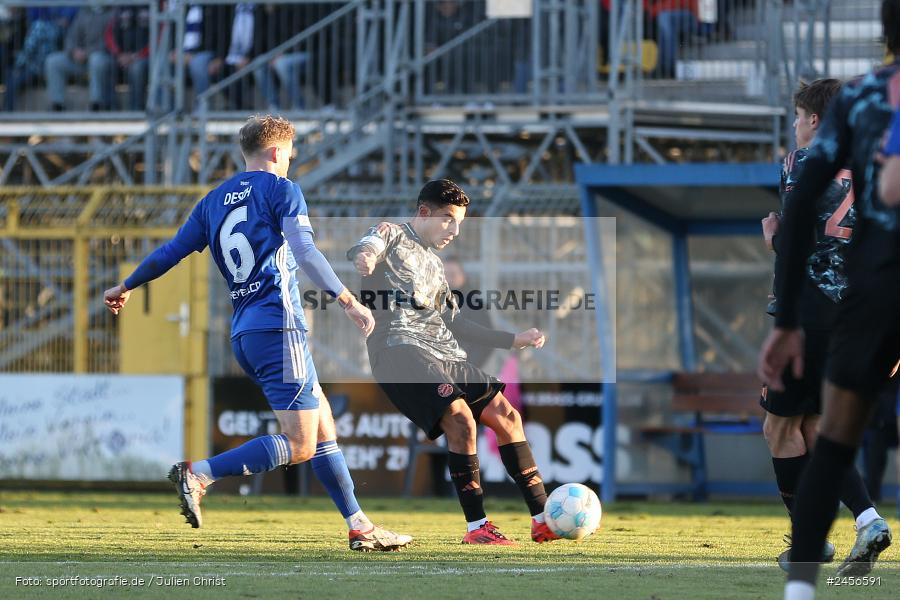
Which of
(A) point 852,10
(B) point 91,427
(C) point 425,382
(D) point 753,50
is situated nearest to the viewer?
(C) point 425,382

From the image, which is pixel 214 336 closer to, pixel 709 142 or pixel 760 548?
pixel 709 142

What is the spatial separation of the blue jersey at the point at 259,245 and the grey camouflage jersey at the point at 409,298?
2.65 ft

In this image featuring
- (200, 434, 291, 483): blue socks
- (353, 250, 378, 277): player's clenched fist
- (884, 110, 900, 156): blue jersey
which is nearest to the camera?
(884, 110, 900, 156): blue jersey

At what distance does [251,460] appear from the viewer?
7.30 meters

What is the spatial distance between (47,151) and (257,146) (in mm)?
12149

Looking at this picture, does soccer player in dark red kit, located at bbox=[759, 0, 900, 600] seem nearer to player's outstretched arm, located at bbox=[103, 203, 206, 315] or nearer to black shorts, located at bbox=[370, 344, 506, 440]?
black shorts, located at bbox=[370, 344, 506, 440]

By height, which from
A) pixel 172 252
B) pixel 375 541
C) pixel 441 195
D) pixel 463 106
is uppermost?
pixel 463 106

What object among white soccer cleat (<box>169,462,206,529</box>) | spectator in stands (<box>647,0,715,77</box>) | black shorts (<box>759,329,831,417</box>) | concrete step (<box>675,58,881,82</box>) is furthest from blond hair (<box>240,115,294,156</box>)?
concrete step (<box>675,58,881,82</box>)

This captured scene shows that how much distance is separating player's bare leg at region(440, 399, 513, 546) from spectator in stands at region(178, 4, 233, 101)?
11.0 m

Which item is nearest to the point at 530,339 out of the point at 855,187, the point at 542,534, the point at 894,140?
the point at 542,534

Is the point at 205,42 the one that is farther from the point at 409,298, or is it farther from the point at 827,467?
the point at 827,467

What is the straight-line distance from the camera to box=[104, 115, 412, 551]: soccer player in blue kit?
727cm

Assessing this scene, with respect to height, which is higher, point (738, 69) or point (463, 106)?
point (738, 69)

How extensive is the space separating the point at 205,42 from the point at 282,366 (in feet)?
40.2
